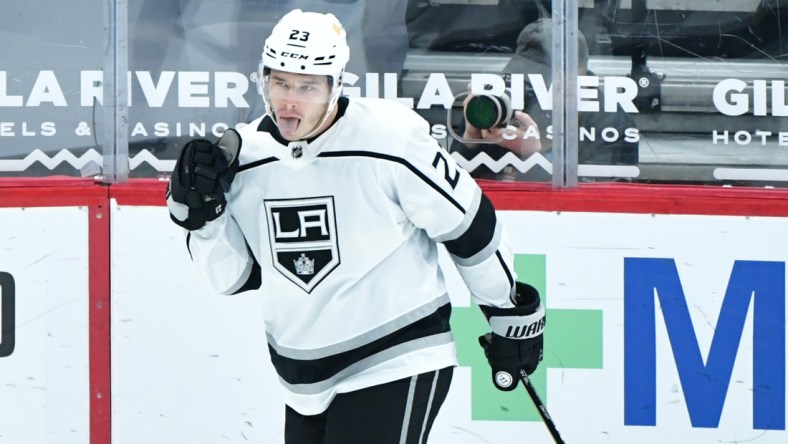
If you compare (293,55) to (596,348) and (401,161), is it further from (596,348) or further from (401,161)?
(596,348)

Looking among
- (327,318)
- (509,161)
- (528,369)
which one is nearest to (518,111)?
(509,161)

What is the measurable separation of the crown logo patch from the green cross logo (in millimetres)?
954

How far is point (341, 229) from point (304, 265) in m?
0.09

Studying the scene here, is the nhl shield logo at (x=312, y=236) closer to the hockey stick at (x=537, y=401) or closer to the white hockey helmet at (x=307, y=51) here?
the white hockey helmet at (x=307, y=51)

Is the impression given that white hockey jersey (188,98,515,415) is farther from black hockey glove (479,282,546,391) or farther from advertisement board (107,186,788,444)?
advertisement board (107,186,788,444)

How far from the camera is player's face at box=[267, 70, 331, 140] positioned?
2.11 metres

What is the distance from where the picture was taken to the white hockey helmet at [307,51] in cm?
212

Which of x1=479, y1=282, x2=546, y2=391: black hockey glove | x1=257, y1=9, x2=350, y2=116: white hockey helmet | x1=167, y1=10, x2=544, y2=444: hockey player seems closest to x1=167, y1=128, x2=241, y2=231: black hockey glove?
x1=167, y1=10, x2=544, y2=444: hockey player

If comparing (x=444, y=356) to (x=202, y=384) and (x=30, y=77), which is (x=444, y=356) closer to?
(x=202, y=384)

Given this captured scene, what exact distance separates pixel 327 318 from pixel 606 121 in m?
1.27

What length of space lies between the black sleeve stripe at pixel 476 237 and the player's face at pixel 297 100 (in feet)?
1.10

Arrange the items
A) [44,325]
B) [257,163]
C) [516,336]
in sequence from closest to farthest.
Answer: [257,163], [516,336], [44,325]

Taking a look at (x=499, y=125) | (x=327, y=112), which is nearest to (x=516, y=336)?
(x=327, y=112)

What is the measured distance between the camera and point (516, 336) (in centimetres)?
232
